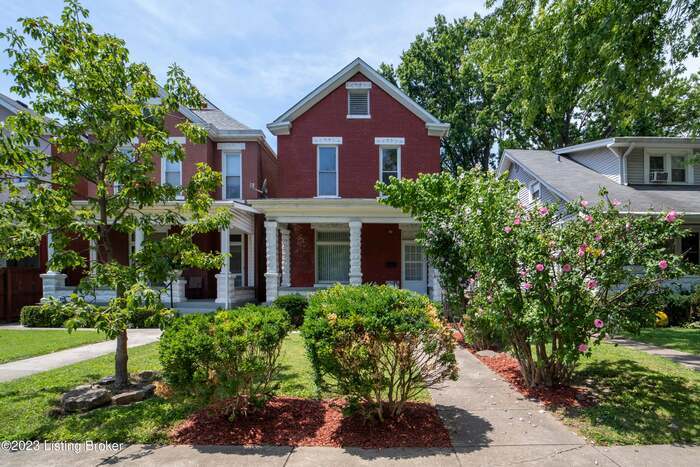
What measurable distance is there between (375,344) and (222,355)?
1.57m

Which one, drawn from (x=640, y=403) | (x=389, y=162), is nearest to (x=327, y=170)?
(x=389, y=162)

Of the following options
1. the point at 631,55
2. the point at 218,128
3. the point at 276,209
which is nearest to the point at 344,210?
the point at 276,209

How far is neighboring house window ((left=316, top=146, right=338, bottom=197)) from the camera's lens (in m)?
16.9

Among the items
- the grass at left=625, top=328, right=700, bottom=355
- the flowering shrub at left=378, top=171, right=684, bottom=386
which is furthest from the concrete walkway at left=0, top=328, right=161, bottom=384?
the grass at left=625, top=328, right=700, bottom=355

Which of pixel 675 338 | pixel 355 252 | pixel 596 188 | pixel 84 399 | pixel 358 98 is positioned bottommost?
pixel 675 338

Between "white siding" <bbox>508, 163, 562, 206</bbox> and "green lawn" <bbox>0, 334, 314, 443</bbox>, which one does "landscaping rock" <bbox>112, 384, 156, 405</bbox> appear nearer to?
"green lawn" <bbox>0, 334, 314, 443</bbox>

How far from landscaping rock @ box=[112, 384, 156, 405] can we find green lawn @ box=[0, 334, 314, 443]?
14 cm

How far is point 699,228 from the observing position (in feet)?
52.3

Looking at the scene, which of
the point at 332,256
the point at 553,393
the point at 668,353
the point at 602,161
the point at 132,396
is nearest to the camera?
the point at 132,396

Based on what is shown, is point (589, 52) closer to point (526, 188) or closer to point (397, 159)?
point (397, 159)

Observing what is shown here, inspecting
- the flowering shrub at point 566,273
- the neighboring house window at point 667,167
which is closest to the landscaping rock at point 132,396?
the flowering shrub at point 566,273

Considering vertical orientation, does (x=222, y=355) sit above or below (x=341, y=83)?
below

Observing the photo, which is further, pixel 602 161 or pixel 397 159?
pixel 602 161

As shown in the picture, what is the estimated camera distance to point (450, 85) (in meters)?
30.9
